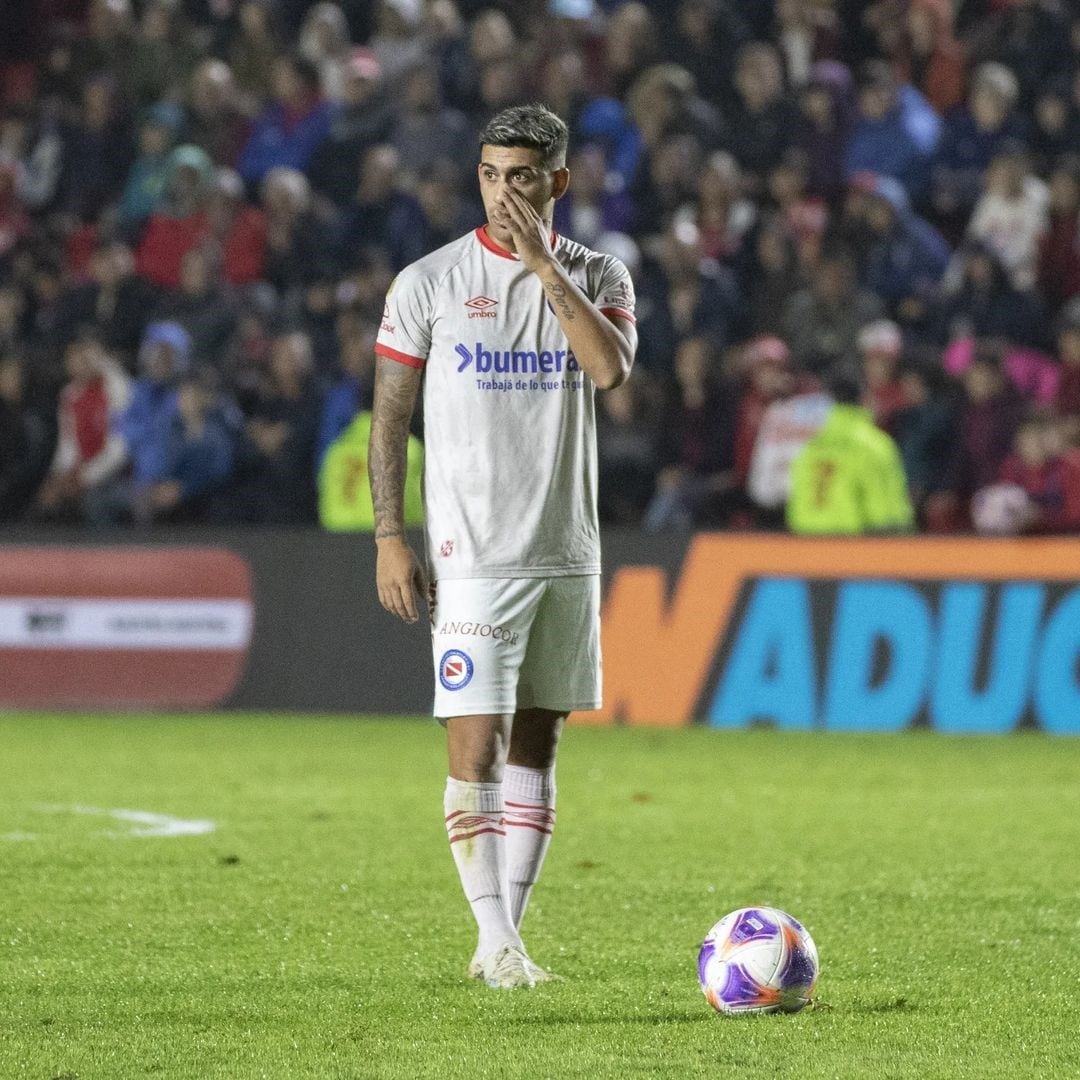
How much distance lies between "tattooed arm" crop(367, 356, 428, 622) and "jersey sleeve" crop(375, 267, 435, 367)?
0.03m

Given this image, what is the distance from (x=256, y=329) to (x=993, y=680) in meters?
6.55

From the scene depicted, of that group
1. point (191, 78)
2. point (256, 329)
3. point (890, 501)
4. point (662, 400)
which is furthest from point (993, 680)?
point (191, 78)

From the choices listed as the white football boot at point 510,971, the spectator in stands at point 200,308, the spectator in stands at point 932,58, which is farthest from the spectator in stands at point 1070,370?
the white football boot at point 510,971

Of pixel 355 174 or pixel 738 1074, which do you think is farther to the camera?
pixel 355 174

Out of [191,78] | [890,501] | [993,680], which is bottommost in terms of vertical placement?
[993,680]

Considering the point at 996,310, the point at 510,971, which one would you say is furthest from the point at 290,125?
the point at 510,971

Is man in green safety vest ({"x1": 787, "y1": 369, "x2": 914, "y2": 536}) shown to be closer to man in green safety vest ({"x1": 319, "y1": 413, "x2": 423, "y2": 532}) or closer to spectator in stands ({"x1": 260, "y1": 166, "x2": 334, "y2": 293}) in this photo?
man in green safety vest ({"x1": 319, "y1": 413, "x2": 423, "y2": 532})

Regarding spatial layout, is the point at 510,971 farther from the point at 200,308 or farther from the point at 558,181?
the point at 200,308

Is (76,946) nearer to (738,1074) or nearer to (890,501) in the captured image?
(738,1074)

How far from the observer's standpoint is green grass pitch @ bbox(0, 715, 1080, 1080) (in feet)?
15.0

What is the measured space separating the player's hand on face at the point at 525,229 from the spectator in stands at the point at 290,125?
1303cm

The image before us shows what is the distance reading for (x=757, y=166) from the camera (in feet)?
54.1

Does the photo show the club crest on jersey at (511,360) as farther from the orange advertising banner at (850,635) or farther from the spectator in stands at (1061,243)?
the spectator in stands at (1061,243)

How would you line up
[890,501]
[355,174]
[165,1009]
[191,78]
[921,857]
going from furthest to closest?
[191,78], [355,174], [890,501], [921,857], [165,1009]
